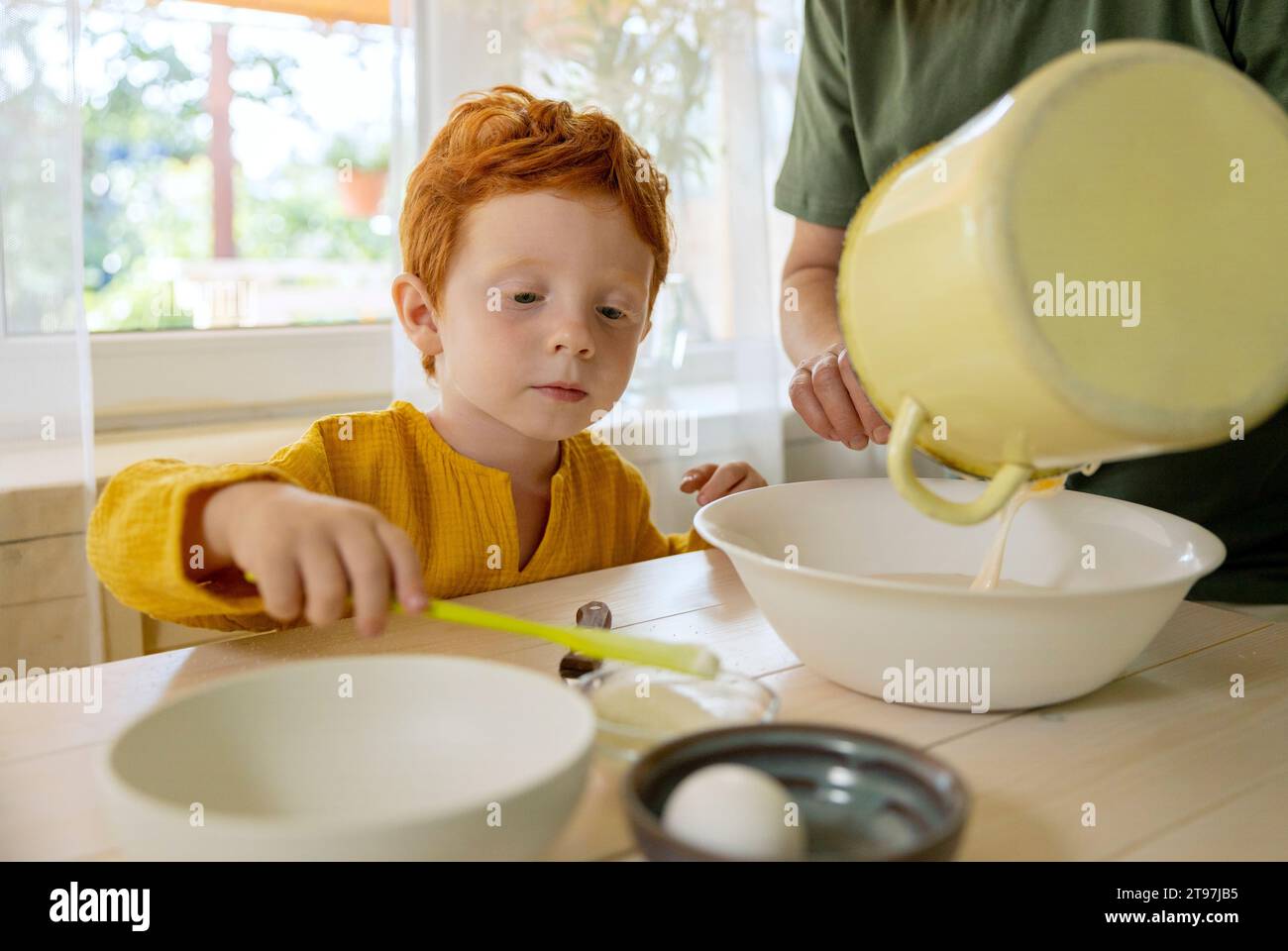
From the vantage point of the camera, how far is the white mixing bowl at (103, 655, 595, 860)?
46cm

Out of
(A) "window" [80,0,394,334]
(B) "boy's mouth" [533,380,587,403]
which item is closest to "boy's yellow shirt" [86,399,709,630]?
(B) "boy's mouth" [533,380,587,403]

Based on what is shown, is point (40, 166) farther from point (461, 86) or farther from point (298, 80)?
point (298, 80)

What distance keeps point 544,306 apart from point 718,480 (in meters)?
0.27

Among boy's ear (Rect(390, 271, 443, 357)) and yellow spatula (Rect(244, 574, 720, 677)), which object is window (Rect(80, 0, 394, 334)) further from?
yellow spatula (Rect(244, 574, 720, 677))

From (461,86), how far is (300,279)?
705 mm

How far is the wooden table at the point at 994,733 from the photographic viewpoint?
540 mm

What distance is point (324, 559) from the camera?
64 cm

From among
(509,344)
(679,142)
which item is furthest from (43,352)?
(679,142)

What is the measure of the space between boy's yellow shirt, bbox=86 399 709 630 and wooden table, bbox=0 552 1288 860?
88mm

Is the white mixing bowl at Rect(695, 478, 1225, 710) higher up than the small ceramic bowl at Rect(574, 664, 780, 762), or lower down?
higher up

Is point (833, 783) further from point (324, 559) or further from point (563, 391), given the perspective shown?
point (563, 391)

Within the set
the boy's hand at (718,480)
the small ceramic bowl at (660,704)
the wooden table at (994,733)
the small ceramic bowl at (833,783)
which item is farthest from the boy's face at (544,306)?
the small ceramic bowl at (833,783)
